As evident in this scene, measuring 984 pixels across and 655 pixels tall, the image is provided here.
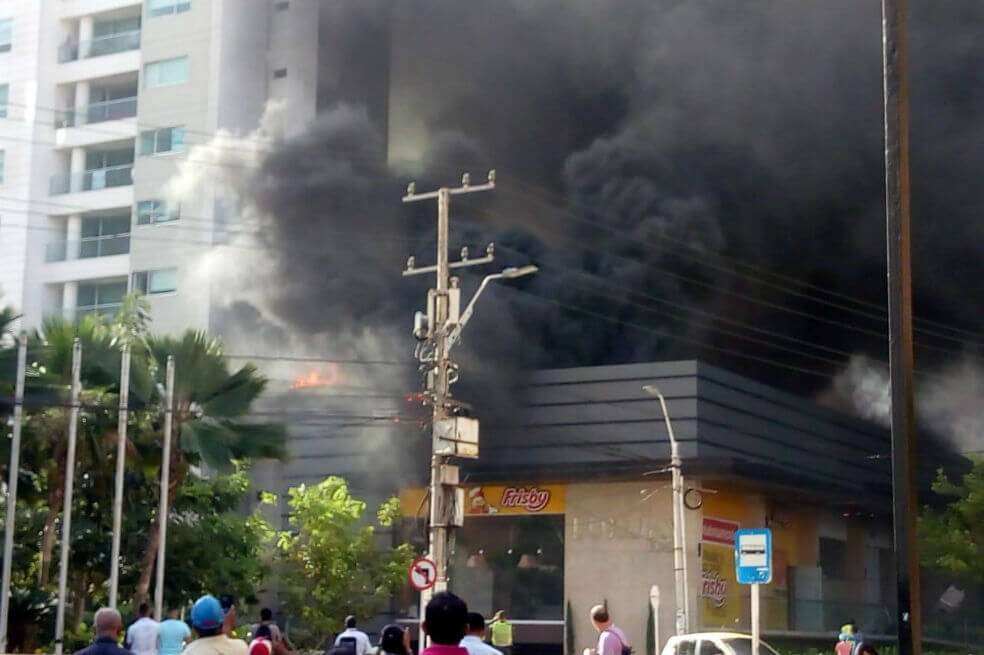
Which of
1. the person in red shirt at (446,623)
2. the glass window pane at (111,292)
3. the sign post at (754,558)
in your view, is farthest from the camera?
the glass window pane at (111,292)

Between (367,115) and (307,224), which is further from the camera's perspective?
(367,115)

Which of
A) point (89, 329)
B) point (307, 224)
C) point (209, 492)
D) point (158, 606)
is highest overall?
point (307, 224)

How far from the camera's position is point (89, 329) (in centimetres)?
2578

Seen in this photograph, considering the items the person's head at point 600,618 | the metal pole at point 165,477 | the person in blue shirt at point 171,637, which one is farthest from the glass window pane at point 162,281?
the person's head at point 600,618

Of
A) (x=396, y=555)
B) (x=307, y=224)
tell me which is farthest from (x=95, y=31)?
(x=396, y=555)

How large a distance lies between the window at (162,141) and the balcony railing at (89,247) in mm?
2801

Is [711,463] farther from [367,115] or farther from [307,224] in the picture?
[367,115]

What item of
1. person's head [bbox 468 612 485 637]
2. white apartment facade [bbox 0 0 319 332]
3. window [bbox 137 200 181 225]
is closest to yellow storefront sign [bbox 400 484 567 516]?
white apartment facade [bbox 0 0 319 332]

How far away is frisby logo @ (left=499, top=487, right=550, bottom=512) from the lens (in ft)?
138

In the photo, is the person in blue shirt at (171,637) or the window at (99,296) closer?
the person in blue shirt at (171,637)

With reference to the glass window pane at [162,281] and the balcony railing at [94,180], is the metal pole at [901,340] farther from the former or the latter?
the balcony railing at [94,180]

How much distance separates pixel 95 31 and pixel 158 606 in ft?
95.9

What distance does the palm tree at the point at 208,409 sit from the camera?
2597 cm

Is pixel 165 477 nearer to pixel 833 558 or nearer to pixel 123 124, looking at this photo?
pixel 123 124
